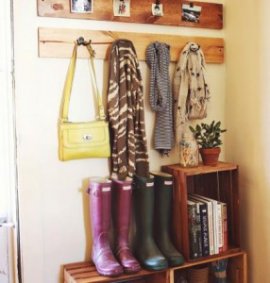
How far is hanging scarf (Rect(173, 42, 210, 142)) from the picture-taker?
2215mm

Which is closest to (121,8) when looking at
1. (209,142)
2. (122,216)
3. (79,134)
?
(79,134)

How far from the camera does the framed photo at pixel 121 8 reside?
2.09 m

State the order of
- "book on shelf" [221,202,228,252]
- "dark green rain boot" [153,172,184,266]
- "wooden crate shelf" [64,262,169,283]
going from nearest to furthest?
1. "wooden crate shelf" [64,262,169,283]
2. "dark green rain boot" [153,172,184,266]
3. "book on shelf" [221,202,228,252]

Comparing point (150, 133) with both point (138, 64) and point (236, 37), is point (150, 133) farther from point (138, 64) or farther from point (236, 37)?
point (236, 37)

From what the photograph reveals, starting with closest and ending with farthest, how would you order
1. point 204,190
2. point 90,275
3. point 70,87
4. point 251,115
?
point 90,275 → point 70,87 → point 251,115 → point 204,190

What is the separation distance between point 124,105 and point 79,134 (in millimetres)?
274

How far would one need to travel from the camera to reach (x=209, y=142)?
7.17ft

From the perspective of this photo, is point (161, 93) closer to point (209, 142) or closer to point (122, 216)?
point (209, 142)

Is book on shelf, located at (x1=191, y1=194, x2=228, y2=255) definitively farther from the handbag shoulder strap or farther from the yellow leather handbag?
the handbag shoulder strap

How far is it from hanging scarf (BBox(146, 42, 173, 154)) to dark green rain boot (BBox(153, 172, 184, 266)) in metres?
0.21

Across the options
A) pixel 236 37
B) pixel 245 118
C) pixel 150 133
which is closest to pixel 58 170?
pixel 150 133

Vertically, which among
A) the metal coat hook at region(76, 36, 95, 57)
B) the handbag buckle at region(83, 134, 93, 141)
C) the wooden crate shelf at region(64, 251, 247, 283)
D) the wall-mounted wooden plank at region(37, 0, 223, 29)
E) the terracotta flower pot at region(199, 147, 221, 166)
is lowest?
the wooden crate shelf at region(64, 251, 247, 283)

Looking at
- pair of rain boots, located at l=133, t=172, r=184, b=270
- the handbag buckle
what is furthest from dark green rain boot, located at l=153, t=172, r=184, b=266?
the handbag buckle

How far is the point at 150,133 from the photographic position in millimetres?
2230
